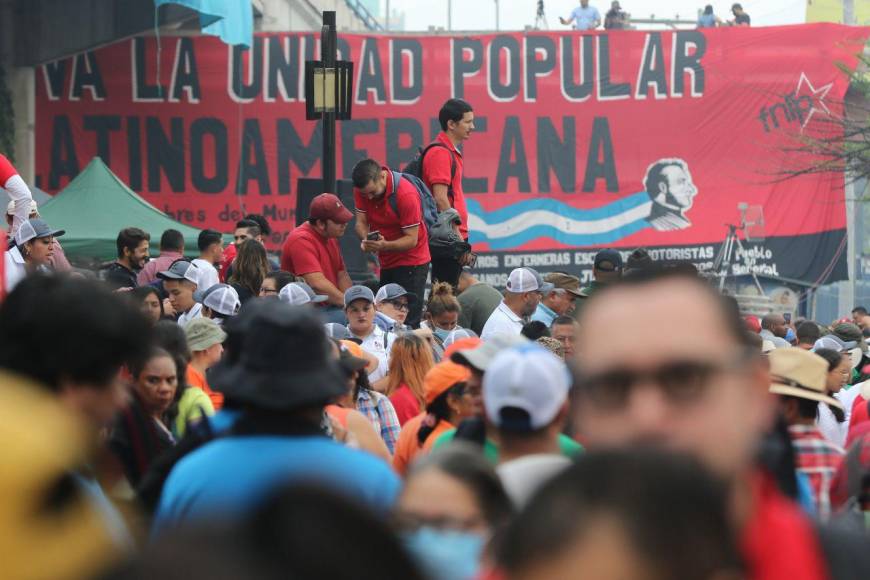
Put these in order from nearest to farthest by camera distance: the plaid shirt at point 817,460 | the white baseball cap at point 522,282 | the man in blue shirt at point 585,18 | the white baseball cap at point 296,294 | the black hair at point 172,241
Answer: the plaid shirt at point 817,460, the white baseball cap at point 296,294, the white baseball cap at point 522,282, the black hair at point 172,241, the man in blue shirt at point 585,18

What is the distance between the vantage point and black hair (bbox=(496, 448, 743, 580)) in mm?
1484

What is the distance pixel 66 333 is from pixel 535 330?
257 inches

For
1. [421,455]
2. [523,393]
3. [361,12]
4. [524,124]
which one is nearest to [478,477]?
[523,393]

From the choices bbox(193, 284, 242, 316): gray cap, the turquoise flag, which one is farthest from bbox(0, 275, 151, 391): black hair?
the turquoise flag

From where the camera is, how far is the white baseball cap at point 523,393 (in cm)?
393

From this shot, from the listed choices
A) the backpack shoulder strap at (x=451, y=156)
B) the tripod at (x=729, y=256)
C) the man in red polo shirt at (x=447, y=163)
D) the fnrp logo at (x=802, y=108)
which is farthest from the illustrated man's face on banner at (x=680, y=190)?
the backpack shoulder strap at (x=451, y=156)

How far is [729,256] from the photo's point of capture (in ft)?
84.6

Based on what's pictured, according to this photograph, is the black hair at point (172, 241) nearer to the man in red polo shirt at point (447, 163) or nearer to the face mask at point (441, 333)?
the man in red polo shirt at point (447, 163)

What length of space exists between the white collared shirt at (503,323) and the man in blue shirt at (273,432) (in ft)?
20.7

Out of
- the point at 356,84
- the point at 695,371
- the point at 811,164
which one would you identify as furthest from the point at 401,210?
the point at 811,164

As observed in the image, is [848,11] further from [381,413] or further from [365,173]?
[381,413]

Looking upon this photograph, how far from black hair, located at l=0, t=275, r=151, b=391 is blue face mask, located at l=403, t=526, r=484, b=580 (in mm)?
678

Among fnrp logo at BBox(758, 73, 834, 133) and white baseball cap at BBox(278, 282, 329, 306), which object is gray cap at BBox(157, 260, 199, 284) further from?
fnrp logo at BBox(758, 73, 834, 133)

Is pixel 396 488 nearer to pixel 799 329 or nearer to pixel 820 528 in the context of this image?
pixel 820 528
